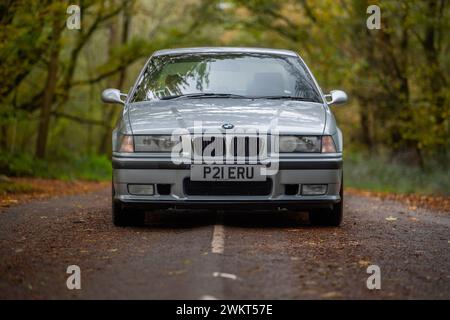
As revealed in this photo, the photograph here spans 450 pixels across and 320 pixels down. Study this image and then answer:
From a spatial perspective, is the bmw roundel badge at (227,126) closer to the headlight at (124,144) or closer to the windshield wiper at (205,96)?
the headlight at (124,144)

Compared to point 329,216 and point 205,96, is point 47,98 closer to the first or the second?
point 205,96

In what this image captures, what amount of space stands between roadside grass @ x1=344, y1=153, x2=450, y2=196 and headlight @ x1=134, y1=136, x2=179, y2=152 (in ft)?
25.9

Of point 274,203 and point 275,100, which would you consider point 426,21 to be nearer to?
point 275,100

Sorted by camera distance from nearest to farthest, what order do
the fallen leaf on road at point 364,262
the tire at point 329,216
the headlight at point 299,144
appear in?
the fallen leaf on road at point 364,262, the headlight at point 299,144, the tire at point 329,216

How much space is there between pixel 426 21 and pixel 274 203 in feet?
34.6

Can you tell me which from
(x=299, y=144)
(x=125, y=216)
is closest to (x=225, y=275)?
(x=299, y=144)

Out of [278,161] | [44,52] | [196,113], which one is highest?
[44,52]

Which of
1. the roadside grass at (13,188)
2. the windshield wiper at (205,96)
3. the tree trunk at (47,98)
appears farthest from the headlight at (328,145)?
the tree trunk at (47,98)

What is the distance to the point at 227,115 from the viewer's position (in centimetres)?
678

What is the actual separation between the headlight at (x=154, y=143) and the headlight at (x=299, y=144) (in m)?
0.93

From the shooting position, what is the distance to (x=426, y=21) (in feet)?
52.1

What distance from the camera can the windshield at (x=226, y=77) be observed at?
7.62 meters
